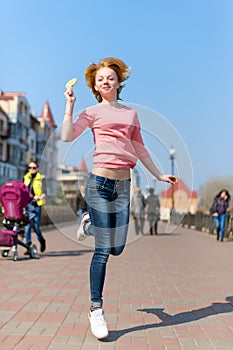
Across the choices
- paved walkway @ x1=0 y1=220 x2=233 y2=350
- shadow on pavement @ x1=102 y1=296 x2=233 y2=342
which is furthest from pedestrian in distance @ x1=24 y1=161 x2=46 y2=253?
shadow on pavement @ x1=102 y1=296 x2=233 y2=342

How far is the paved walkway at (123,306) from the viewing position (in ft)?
12.7

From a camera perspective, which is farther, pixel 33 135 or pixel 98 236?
pixel 33 135

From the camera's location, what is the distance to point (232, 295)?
19.8ft

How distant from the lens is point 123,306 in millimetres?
5223

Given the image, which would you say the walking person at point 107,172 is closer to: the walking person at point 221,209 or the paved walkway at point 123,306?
the paved walkway at point 123,306

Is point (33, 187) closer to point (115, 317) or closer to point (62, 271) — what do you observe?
point (62, 271)

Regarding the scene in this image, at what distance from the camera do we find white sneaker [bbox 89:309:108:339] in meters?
3.86

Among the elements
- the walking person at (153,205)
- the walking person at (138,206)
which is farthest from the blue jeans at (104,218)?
the walking person at (138,206)

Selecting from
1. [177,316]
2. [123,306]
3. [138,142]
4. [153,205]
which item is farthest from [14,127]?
[138,142]

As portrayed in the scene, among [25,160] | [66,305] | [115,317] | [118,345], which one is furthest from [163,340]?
[25,160]

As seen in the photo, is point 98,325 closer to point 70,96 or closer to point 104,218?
point 104,218

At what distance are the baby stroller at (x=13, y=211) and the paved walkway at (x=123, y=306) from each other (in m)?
0.35

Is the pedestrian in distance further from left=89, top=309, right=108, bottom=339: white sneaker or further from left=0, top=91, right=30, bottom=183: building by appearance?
left=0, top=91, right=30, bottom=183: building

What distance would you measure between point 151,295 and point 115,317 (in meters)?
1.28
